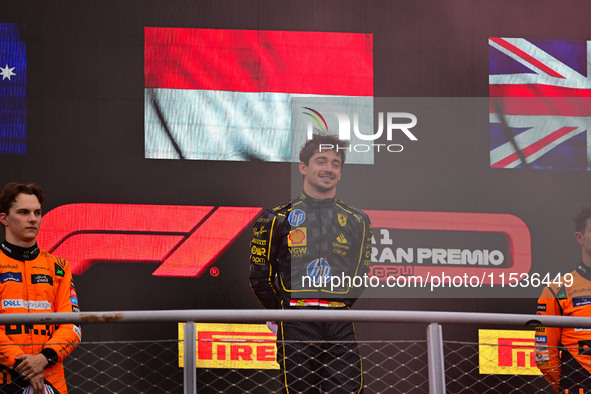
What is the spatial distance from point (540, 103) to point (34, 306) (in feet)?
9.48

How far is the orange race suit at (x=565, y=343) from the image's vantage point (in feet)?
10.5

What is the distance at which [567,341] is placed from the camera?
3.25 metres

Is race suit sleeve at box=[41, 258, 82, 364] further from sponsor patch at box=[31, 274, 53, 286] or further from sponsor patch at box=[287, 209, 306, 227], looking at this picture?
sponsor patch at box=[287, 209, 306, 227]

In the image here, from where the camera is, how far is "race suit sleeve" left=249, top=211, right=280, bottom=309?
12.0 ft

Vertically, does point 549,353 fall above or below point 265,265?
below

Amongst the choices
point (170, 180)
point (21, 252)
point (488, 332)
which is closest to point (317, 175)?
point (170, 180)

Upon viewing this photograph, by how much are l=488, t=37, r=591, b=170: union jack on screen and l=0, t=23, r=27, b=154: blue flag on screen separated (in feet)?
8.22

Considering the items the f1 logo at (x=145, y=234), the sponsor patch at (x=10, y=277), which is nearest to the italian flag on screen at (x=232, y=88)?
the f1 logo at (x=145, y=234)

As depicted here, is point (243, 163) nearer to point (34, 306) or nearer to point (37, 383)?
point (34, 306)

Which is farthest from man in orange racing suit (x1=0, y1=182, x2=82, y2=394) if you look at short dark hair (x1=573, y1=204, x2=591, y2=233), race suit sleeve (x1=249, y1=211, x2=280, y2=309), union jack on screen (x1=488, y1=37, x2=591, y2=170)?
union jack on screen (x1=488, y1=37, x2=591, y2=170)

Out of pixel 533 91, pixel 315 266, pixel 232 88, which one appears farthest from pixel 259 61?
pixel 533 91

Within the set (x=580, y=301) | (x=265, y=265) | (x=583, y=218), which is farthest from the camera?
(x=265, y=265)

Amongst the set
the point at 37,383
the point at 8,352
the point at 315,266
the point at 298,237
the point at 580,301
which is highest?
the point at 298,237

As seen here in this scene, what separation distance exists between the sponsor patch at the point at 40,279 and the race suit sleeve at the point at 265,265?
102cm
